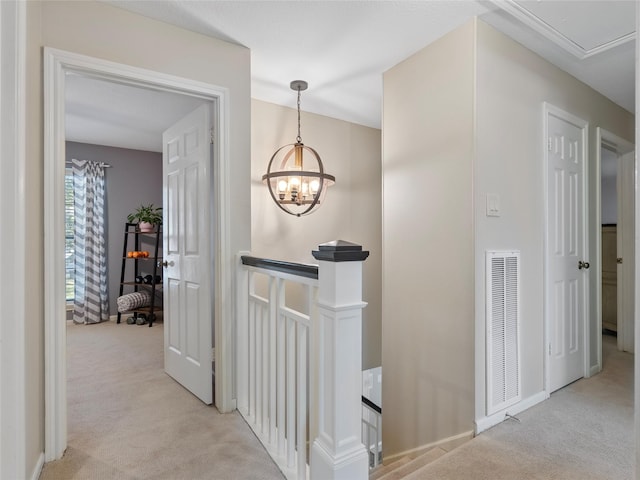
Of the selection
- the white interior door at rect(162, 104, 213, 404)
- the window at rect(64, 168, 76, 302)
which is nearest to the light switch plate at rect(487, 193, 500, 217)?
the white interior door at rect(162, 104, 213, 404)

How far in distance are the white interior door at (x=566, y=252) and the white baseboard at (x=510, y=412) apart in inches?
8.1

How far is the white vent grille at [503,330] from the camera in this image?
2.06 metres

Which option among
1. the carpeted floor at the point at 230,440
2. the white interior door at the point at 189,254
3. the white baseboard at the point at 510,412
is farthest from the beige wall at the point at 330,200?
the white baseboard at the point at 510,412

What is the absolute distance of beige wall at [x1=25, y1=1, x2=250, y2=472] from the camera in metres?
1.51

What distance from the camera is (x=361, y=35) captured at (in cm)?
220

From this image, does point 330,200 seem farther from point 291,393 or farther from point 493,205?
point 291,393

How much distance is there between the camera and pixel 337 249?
1.26 meters

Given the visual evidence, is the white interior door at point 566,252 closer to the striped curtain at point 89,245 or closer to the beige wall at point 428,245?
the beige wall at point 428,245

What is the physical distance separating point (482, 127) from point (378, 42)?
34.3 inches

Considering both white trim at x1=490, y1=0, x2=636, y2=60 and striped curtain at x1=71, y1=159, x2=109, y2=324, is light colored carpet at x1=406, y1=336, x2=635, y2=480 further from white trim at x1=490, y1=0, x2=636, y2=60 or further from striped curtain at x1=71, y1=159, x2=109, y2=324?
striped curtain at x1=71, y1=159, x2=109, y2=324

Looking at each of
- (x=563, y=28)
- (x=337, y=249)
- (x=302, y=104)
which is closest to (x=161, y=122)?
(x=302, y=104)

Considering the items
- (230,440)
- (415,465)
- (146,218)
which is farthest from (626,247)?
(146,218)

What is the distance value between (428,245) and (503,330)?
2.21 feet

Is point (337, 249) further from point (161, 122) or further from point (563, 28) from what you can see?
point (161, 122)
